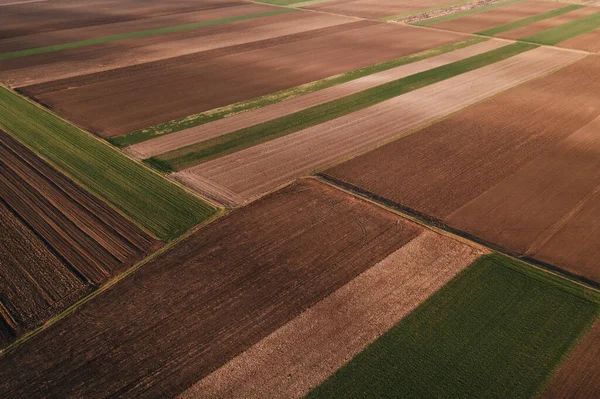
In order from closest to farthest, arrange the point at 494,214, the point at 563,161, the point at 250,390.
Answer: the point at 250,390, the point at 494,214, the point at 563,161

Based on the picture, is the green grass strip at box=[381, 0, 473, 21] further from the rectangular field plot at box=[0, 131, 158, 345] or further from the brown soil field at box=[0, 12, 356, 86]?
the rectangular field plot at box=[0, 131, 158, 345]

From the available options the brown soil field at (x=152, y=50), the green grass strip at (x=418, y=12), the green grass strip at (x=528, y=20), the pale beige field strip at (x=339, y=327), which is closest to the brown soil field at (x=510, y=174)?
the pale beige field strip at (x=339, y=327)

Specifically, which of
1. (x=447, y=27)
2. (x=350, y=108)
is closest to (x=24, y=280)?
(x=350, y=108)

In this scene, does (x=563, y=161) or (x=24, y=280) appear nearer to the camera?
(x=24, y=280)

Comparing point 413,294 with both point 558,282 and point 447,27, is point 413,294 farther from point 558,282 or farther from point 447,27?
point 447,27

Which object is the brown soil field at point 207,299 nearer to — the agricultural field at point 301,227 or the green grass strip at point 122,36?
the agricultural field at point 301,227

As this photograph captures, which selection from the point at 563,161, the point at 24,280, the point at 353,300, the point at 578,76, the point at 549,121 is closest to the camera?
the point at 353,300
